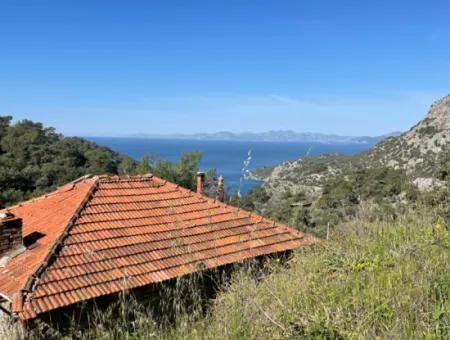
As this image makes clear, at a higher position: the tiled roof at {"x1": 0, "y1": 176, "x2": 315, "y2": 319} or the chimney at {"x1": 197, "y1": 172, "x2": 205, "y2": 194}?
the chimney at {"x1": 197, "y1": 172, "x2": 205, "y2": 194}

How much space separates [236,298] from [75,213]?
6.86m

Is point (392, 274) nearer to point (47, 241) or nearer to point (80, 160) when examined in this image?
point (47, 241)

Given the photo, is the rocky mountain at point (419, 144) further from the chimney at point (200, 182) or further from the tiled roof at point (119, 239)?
the tiled roof at point (119, 239)

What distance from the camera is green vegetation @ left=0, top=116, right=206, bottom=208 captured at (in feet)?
90.0

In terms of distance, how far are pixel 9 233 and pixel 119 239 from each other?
208cm

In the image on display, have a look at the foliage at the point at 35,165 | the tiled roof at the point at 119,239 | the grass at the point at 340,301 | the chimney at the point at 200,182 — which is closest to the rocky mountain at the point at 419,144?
the chimney at the point at 200,182

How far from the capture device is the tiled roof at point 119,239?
6.96m

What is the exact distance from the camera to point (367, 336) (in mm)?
2145

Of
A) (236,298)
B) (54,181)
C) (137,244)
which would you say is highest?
(236,298)

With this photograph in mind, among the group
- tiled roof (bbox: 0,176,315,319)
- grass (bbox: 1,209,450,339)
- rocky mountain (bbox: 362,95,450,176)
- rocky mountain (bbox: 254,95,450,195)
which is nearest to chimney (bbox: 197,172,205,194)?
tiled roof (bbox: 0,176,315,319)

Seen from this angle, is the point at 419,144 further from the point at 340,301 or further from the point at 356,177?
the point at 340,301

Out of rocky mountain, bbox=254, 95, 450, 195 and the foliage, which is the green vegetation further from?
rocky mountain, bbox=254, 95, 450, 195

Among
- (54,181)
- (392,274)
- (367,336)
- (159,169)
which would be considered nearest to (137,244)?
(392,274)

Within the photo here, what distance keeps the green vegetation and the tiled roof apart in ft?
54.5
